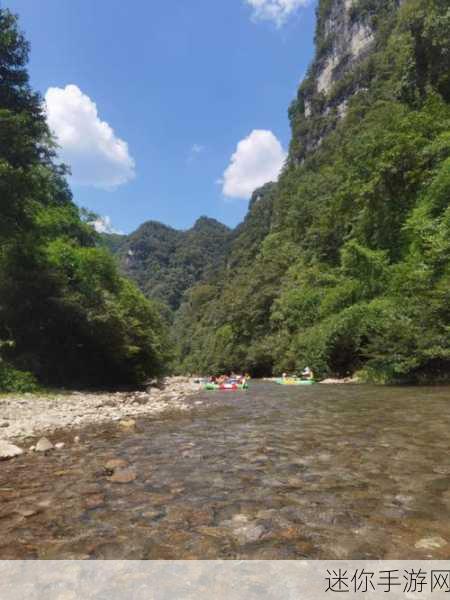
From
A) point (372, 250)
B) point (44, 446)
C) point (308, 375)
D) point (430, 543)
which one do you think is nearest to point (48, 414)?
point (44, 446)

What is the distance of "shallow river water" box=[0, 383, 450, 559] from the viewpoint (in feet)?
11.8

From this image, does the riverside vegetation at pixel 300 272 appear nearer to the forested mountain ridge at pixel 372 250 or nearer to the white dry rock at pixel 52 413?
the forested mountain ridge at pixel 372 250

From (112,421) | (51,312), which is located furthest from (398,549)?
(51,312)

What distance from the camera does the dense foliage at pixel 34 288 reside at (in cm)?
1797

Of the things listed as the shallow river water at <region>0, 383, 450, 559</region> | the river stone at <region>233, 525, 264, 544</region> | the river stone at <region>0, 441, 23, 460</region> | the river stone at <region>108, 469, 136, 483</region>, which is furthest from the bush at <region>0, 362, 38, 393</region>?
the river stone at <region>233, 525, 264, 544</region>

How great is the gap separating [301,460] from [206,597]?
11.7 ft

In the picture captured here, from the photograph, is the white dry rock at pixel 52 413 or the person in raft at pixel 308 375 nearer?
the white dry rock at pixel 52 413

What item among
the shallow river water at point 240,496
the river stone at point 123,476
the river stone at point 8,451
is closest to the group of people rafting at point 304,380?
the shallow river water at point 240,496

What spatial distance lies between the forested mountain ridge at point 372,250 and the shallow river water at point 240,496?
35.0ft

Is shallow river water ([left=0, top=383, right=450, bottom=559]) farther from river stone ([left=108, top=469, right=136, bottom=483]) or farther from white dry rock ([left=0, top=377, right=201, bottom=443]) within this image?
white dry rock ([left=0, top=377, right=201, bottom=443])

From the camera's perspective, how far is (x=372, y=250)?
3119cm

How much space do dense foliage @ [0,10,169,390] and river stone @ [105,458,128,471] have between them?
1124 centimetres

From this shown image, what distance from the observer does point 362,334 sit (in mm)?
24562

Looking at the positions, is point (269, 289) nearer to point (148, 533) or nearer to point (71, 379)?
point (71, 379)
